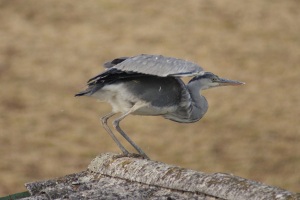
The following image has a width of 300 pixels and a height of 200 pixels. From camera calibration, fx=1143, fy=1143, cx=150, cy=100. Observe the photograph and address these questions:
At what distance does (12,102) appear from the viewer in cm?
2702

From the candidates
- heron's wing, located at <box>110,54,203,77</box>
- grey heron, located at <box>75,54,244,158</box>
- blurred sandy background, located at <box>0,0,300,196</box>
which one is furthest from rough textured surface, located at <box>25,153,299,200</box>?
blurred sandy background, located at <box>0,0,300,196</box>

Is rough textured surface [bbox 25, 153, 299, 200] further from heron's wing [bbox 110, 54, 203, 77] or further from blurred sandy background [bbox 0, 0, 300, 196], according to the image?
blurred sandy background [bbox 0, 0, 300, 196]

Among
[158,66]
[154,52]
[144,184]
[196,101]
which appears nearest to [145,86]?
[158,66]

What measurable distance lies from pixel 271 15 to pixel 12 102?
8875mm

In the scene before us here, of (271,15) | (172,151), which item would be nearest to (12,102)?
(172,151)

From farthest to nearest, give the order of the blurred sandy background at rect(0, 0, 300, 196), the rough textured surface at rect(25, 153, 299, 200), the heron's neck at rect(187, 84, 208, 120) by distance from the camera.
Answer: the blurred sandy background at rect(0, 0, 300, 196), the heron's neck at rect(187, 84, 208, 120), the rough textured surface at rect(25, 153, 299, 200)

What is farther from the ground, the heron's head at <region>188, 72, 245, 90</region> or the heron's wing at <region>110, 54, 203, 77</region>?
the heron's head at <region>188, 72, 245, 90</region>

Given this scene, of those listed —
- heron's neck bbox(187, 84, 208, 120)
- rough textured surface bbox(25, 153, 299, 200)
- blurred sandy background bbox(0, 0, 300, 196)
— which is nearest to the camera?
rough textured surface bbox(25, 153, 299, 200)

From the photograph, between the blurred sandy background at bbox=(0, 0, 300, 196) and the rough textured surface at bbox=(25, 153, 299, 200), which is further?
the blurred sandy background at bbox=(0, 0, 300, 196)

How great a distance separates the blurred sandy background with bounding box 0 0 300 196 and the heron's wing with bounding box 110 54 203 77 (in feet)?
38.6

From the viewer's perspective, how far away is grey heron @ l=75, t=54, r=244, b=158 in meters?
10.0

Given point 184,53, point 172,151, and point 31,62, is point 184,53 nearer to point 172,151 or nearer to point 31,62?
point 31,62

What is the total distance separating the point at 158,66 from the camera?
32.8 feet

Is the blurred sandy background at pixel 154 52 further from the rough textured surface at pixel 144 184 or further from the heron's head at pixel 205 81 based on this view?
the rough textured surface at pixel 144 184
